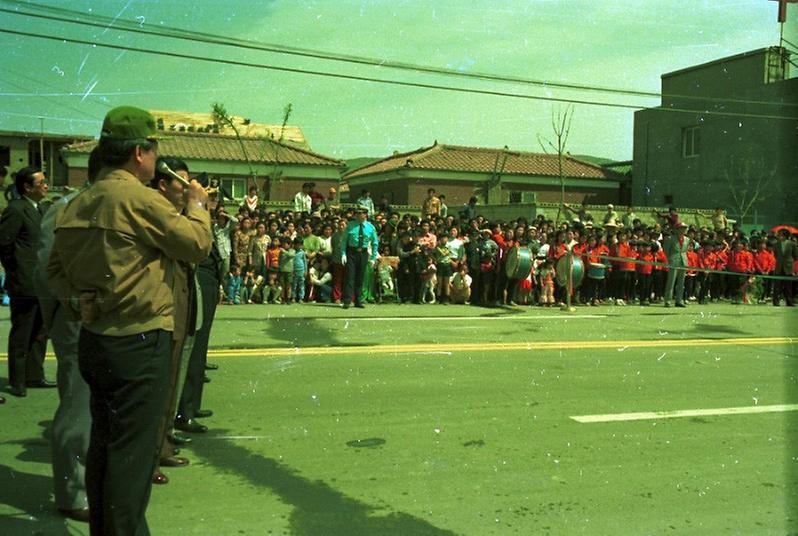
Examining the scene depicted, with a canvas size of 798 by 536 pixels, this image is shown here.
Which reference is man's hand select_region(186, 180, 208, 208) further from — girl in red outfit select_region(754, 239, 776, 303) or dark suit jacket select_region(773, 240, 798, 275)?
dark suit jacket select_region(773, 240, 798, 275)

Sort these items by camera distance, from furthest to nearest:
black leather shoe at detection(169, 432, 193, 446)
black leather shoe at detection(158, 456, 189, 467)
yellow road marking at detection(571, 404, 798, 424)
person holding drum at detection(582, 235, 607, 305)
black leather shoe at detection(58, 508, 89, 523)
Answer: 1. person holding drum at detection(582, 235, 607, 305)
2. yellow road marking at detection(571, 404, 798, 424)
3. black leather shoe at detection(169, 432, 193, 446)
4. black leather shoe at detection(158, 456, 189, 467)
5. black leather shoe at detection(58, 508, 89, 523)

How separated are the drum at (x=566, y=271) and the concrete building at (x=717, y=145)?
15.8 m

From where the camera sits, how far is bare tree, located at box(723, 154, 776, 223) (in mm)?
32344

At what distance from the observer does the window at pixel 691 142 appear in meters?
36.5

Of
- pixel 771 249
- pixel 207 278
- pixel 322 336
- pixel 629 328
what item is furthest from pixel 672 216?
pixel 207 278

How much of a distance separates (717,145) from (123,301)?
36127 millimetres

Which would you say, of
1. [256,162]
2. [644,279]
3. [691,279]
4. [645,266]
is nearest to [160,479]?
[645,266]

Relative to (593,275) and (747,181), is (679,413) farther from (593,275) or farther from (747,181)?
(747,181)

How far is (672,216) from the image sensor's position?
22734 millimetres

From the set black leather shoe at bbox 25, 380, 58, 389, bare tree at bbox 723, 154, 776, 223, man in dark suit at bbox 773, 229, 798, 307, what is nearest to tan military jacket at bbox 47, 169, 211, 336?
black leather shoe at bbox 25, 380, 58, 389

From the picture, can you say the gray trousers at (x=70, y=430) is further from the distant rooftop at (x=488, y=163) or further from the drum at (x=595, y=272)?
the distant rooftop at (x=488, y=163)

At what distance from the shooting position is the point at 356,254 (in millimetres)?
14500

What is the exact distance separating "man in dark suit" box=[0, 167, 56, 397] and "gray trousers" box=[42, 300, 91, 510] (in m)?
2.86

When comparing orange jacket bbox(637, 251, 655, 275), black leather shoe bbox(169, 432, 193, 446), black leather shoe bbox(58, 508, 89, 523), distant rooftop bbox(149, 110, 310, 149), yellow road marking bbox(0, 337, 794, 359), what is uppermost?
distant rooftop bbox(149, 110, 310, 149)
